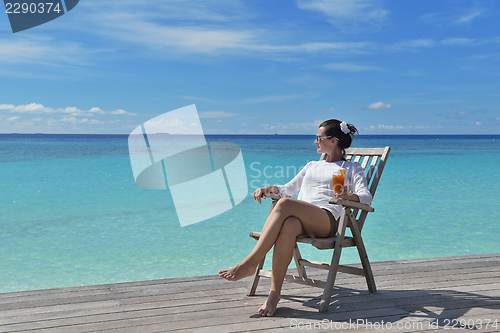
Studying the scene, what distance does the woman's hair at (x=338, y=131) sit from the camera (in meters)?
2.70

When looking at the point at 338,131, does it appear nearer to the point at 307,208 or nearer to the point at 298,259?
the point at 307,208

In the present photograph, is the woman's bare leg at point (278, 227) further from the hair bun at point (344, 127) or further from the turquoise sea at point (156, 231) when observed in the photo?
the turquoise sea at point (156, 231)

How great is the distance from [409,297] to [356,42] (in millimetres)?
42434

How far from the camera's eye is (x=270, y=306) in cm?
218

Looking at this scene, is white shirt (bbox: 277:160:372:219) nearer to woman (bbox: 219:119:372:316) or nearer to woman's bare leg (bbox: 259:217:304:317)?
woman (bbox: 219:119:372:316)

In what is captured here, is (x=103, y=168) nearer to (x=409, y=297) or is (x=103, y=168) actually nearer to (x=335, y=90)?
(x=409, y=297)

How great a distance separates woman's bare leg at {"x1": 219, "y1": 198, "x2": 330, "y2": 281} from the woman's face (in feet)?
1.60

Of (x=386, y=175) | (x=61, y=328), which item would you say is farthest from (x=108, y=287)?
(x=386, y=175)

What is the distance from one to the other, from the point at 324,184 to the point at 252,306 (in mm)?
863

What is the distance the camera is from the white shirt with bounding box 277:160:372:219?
2553 millimetres

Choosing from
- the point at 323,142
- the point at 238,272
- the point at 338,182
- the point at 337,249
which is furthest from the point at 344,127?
the point at 238,272

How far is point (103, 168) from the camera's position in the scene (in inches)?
733

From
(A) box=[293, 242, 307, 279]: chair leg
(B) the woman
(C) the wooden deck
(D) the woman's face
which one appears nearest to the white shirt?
(B) the woman

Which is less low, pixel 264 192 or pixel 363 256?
pixel 264 192
